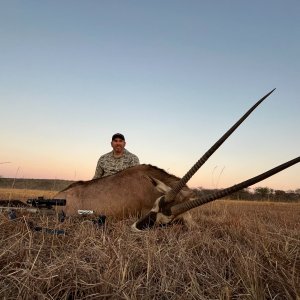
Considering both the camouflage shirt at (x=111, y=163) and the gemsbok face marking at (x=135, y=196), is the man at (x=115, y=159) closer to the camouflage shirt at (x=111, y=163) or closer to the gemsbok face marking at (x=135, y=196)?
the camouflage shirt at (x=111, y=163)

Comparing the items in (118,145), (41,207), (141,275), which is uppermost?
(118,145)

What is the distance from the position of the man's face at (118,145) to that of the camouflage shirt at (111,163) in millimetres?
140

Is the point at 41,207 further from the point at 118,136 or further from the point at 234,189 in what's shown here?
the point at 118,136

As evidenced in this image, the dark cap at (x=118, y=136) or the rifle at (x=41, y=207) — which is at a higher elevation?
the dark cap at (x=118, y=136)

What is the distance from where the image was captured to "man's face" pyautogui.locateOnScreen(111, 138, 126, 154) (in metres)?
7.16

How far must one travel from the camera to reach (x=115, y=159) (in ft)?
23.9

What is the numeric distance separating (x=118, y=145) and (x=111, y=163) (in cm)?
37

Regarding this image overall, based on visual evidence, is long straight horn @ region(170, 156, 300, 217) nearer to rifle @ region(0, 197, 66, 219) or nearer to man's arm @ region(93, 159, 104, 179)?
rifle @ region(0, 197, 66, 219)

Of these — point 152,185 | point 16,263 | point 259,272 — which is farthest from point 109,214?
point 259,272

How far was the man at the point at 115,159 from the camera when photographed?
7.18 m

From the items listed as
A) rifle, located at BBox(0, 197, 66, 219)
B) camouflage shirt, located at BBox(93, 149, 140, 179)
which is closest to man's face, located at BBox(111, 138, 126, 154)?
camouflage shirt, located at BBox(93, 149, 140, 179)

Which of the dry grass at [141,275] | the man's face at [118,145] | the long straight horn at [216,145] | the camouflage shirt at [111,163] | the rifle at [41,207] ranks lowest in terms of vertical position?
the dry grass at [141,275]

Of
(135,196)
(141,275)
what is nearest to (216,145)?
(135,196)

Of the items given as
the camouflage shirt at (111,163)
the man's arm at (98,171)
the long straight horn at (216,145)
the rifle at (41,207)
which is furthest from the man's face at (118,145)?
the long straight horn at (216,145)
